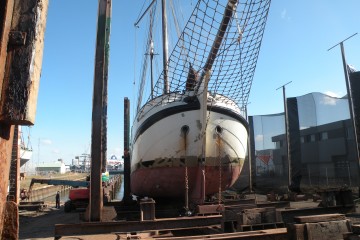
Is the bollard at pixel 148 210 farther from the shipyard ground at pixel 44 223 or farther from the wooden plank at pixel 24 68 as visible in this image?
the wooden plank at pixel 24 68

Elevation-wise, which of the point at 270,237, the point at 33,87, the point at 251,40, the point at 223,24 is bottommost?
the point at 270,237

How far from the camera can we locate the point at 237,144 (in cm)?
973

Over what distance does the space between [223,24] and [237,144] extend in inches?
142

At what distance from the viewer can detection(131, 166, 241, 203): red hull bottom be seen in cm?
869

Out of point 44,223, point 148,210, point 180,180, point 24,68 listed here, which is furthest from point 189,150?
point 24,68

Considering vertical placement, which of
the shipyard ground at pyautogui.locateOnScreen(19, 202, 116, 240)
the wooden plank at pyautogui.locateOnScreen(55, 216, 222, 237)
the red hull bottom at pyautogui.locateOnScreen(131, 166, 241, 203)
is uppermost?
the red hull bottom at pyautogui.locateOnScreen(131, 166, 241, 203)

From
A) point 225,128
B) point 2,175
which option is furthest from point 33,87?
point 225,128

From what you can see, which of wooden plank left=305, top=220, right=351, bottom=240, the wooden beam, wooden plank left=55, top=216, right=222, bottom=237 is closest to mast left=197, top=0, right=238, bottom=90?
wooden plank left=55, top=216, right=222, bottom=237

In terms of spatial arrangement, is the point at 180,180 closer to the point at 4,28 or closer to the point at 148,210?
the point at 148,210

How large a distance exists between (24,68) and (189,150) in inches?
285

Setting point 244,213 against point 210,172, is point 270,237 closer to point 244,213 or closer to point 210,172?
point 244,213

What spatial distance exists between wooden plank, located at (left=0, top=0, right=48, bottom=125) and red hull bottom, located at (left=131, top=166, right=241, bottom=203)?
23.1 feet

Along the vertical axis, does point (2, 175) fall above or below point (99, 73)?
below

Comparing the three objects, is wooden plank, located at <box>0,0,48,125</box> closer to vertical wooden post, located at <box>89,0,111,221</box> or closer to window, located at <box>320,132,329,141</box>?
vertical wooden post, located at <box>89,0,111,221</box>
